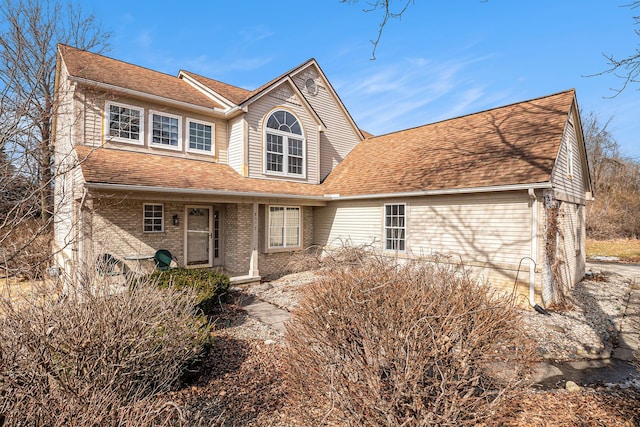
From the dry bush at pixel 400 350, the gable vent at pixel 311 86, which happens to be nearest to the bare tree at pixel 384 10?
the dry bush at pixel 400 350

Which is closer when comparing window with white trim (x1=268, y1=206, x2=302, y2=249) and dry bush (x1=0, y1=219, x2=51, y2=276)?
dry bush (x1=0, y1=219, x2=51, y2=276)

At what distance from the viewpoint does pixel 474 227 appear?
31.8 feet

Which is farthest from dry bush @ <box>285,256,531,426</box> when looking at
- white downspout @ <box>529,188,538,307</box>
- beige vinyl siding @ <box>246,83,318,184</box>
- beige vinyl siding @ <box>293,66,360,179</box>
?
beige vinyl siding @ <box>293,66,360,179</box>

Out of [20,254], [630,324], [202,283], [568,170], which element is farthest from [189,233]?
[568,170]

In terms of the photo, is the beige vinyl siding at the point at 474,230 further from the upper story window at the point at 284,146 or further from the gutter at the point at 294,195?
the upper story window at the point at 284,146

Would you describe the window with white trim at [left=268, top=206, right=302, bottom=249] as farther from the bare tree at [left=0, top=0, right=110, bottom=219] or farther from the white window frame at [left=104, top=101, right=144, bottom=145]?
the bare tree at [left=0, top=0, right=110, bottom=219]

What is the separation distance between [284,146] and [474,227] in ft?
27.7

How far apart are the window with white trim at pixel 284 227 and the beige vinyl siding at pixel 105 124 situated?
3.26m

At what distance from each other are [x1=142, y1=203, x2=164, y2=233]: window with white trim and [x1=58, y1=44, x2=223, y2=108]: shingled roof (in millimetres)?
→ 4118

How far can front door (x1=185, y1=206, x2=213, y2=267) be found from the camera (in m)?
11.9

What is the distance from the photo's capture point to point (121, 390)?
3.38 meters

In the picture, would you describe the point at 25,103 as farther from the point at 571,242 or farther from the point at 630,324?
the point at 571,242

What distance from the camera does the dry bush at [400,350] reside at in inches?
99.7

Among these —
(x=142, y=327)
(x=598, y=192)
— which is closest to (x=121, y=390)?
(x=142, y=327)
